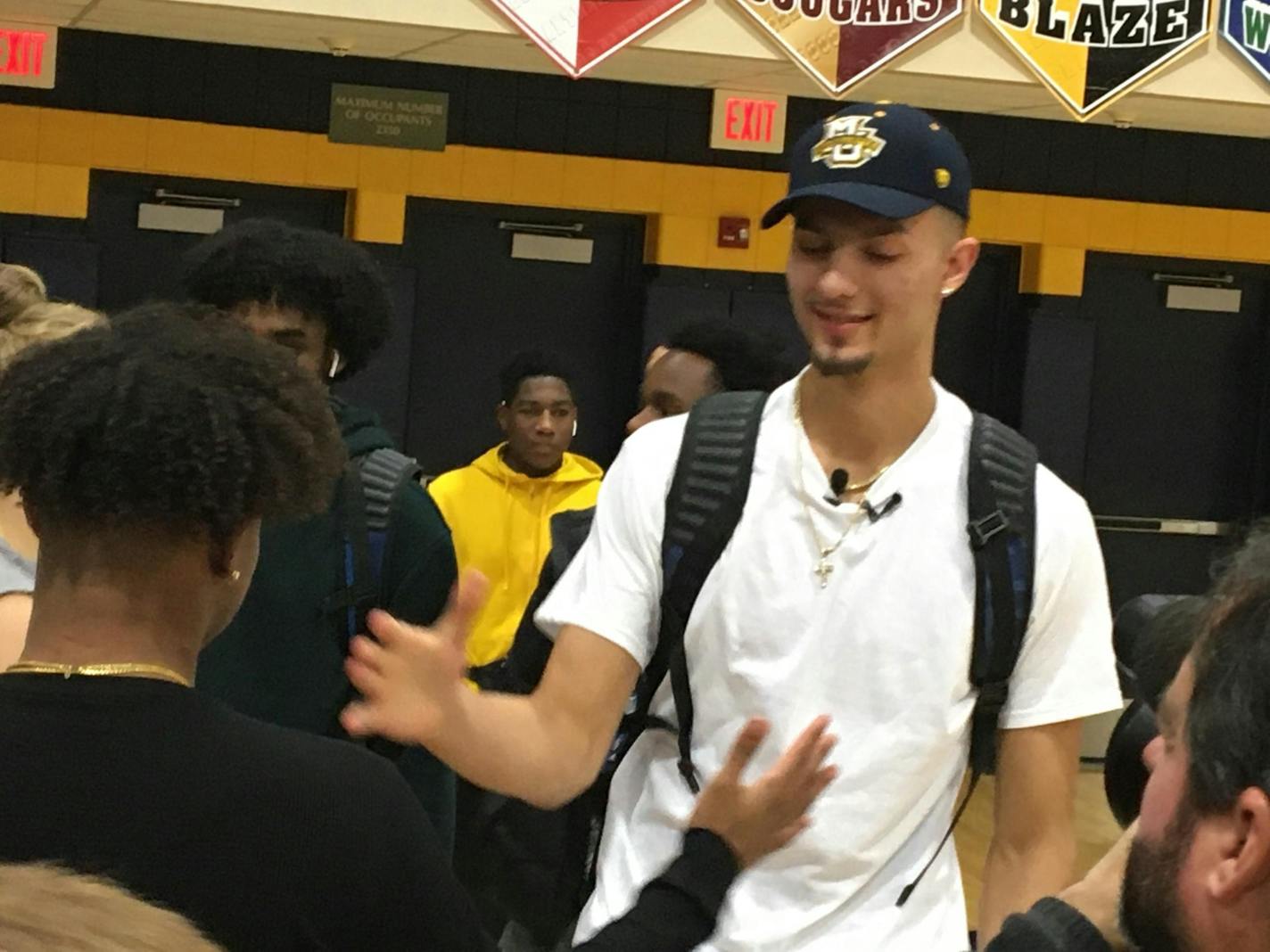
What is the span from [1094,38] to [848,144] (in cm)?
562

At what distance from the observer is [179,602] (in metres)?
1.74

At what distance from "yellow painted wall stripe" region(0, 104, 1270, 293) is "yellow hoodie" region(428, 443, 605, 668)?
3045 millimetres

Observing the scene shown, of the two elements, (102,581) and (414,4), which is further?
(414,4)

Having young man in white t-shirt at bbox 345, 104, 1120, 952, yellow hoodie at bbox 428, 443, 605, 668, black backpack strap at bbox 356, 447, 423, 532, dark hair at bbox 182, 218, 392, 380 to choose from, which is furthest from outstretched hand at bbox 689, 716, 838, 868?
yellow hoodie at bbox 428, 443, 605, 668

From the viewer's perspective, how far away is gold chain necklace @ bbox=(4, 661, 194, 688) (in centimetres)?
169

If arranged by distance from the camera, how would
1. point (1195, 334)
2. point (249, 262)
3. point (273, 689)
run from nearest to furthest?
point (273, 689)
point (249, 262)
point (1195, 334)

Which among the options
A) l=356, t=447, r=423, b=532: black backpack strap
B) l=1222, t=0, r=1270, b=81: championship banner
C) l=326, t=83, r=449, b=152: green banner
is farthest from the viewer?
l=326, t=83, r=449, b=152: green banner

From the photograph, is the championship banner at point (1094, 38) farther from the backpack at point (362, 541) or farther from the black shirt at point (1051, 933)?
the black shirt at point (1051, 933)

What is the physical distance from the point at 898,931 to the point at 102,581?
1073 mm

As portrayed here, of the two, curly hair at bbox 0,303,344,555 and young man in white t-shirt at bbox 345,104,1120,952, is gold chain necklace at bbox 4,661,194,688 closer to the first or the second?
curly hair at bbox 0,303,344,555

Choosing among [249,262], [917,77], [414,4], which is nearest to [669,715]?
[249,262]

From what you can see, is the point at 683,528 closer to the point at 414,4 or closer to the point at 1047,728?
the point at 1047,728

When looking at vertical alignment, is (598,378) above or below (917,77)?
below

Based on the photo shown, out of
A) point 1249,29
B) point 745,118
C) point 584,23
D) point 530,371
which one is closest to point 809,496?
point 530,371
